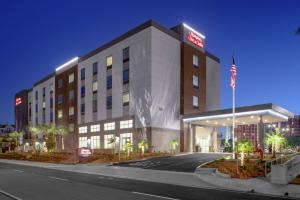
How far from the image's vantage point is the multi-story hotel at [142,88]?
57.9 m

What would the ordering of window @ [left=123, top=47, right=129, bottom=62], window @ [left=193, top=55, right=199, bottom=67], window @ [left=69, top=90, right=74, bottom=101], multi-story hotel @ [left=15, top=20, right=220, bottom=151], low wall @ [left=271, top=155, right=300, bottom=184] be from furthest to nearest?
window @ [left=69, top=90, right=74, bottom=101] < window @ [left=193, top=55, right=199, bottom=67] < window @ [left=123, top=47, right=129, bottom=62] < multi-story hotel @ [left=15, top=20, right=220, bottom=151] < low wall @ [left=271, top=155, right=300, bottom=184]

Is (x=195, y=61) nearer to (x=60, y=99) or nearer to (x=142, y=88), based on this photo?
(x=142, y=88)

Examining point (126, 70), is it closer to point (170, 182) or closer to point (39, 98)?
point (170, 182)

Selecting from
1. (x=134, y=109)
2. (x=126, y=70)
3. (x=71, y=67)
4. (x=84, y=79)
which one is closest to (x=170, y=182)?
(x=134, y=109)

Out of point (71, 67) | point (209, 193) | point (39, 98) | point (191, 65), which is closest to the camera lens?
point (209, 193)

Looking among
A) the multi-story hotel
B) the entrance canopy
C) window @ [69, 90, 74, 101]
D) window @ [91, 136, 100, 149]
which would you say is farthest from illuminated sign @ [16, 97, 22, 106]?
the entrance canopy

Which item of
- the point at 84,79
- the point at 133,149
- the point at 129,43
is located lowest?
the point at 133,149

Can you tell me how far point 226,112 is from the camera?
174ft

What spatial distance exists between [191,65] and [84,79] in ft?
81.6

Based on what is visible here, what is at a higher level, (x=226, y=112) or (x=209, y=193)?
(x=226, y=112)

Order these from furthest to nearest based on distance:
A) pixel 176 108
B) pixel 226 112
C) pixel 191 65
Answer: pixel 191 65 < pixel 176 108 < pixel 226 112

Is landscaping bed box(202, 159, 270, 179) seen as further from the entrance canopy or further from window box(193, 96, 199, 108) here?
window box(193, 96, 199, 108)

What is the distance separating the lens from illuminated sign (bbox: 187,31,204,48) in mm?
66819

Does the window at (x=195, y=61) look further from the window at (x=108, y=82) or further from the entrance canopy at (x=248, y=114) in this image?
the window at (x=108, y=82)
